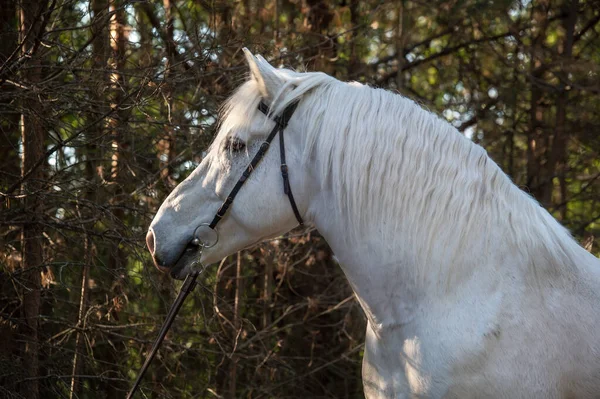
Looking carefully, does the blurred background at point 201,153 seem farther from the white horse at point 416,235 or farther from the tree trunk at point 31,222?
the white horse at point 416,235

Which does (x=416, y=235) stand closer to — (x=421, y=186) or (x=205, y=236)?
(x=421, y=186)

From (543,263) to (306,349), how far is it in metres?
4.08

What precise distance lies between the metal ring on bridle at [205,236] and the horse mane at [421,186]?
47 cm

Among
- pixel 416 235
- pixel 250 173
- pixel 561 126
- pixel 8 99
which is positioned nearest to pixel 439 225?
pixel 416 235

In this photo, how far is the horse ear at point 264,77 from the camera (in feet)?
8.02

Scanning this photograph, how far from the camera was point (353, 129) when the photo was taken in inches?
93.0

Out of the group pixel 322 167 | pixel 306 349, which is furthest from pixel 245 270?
pixel 322 167

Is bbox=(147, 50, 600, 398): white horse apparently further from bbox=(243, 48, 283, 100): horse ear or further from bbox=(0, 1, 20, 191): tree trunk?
bbox=(0, 1, 20, 191): tree trunk

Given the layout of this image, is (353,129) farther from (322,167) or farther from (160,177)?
(160,177)

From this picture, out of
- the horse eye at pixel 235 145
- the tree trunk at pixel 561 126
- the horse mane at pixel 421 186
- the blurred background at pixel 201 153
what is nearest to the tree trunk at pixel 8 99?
the blurred background at pixel 201 153

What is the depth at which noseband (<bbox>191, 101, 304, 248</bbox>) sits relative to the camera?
246cm

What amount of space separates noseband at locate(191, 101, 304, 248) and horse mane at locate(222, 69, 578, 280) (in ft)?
0.36

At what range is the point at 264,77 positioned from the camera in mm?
2457

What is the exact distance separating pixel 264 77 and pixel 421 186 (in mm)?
698
